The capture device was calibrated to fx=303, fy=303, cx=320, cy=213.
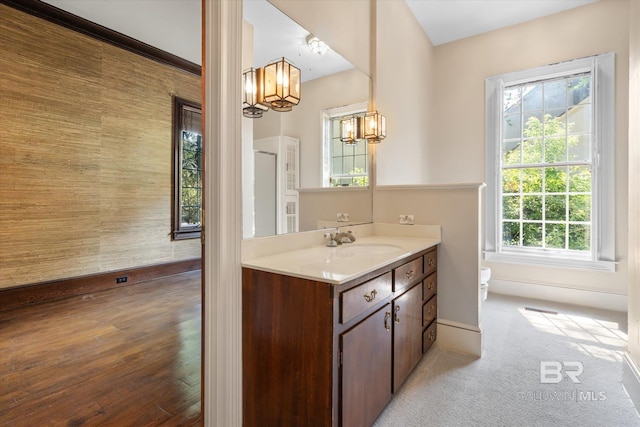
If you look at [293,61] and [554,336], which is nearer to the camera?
[293,61]

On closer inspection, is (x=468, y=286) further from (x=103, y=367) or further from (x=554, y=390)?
(x=103, y=367)

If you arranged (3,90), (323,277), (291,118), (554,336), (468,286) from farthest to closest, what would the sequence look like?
1. (3,90)
2. (554,336)
3. (468,286)
4. (291,118)
5. (323,277)

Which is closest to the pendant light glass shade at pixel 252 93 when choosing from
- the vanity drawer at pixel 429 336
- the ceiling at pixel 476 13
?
the vanity drawer at pixel 429 336

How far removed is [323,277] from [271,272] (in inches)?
10.9

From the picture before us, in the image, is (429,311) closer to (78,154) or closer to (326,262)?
(326,262)

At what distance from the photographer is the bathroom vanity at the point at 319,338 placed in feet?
3.96

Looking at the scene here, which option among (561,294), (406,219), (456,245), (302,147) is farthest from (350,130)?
(561,294)

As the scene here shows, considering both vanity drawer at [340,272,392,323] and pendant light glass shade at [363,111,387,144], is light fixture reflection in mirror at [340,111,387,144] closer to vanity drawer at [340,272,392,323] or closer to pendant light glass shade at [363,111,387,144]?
pendant light glass shade at [363,111,387,144]

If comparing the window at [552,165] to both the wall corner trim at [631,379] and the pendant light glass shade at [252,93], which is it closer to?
the wall corner trim at [631,379]

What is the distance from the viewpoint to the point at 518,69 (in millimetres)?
3732

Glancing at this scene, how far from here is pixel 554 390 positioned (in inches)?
74.2

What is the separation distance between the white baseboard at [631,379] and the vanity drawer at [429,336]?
3.64 feet

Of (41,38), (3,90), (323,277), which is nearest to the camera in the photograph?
(323,277)

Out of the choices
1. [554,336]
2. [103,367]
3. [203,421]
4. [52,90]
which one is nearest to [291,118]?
[203,421]
